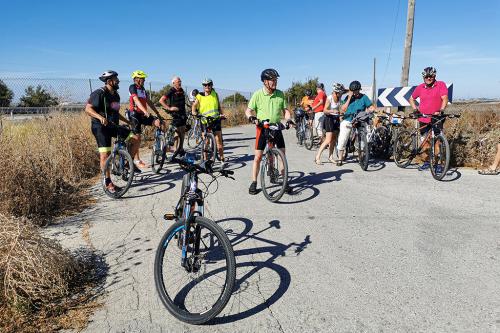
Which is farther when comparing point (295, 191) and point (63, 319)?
point (295, 191)

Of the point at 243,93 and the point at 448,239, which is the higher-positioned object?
the point at 243,93

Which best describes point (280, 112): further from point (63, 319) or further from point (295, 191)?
point (63, 319)

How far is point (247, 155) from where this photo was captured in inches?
416

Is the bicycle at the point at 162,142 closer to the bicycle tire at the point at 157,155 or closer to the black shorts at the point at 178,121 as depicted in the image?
the bicycle tire at the point at 157,155

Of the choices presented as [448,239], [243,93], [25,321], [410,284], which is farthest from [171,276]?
[243,93]

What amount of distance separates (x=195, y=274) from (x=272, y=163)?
3.00m

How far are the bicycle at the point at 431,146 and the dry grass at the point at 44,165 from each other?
6.67 meters

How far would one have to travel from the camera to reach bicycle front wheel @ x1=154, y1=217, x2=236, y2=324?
2.85 meters

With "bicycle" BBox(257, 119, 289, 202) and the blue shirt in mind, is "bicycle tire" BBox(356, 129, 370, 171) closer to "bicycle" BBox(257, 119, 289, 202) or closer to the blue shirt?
the blue shirt

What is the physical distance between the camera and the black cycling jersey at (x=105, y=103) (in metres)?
6.12

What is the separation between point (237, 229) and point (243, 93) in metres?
33.0

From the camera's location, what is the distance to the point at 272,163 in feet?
20.1

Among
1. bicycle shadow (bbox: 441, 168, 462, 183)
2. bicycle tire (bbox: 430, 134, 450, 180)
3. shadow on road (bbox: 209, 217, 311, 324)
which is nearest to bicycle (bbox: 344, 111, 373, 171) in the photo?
bicycle tire (bbox: 430, 134, 450, 180)

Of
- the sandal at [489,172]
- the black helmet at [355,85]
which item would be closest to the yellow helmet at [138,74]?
the black helmet at [355,85]
